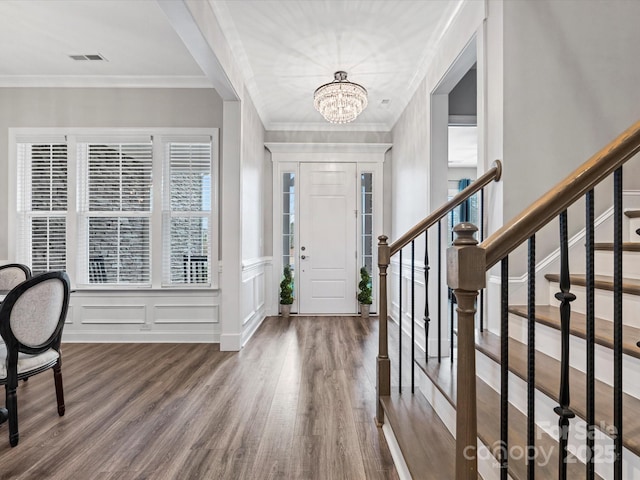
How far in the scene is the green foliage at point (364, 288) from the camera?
5273 mm

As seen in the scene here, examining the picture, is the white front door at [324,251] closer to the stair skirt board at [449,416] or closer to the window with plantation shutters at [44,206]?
the window with plantation shutters at [44,206]

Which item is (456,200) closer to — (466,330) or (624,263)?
(624,263)

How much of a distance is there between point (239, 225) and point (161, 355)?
149cm

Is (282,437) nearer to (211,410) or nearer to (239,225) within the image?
(211,410)

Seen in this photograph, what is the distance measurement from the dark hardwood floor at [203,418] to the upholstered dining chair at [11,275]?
2.63ft

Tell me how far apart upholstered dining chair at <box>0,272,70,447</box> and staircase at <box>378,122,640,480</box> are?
2027 mm

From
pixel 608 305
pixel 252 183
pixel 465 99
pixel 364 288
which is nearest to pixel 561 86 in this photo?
pixel 608 305

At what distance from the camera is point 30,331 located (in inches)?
83.0

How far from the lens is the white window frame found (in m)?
4.03

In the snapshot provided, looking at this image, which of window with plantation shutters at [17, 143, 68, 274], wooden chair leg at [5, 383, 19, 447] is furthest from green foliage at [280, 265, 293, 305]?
wooden chair leg at [5, 383, 19, 447]

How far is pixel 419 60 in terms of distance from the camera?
3.55 metres

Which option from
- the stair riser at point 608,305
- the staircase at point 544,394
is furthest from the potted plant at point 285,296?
the stair riser at point 608,305

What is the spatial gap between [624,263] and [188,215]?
12.3ft

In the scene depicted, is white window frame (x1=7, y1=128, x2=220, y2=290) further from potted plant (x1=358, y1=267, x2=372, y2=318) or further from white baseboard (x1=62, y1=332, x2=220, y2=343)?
potted plant (x1=358, y1=267, x2=372, y2=318)
